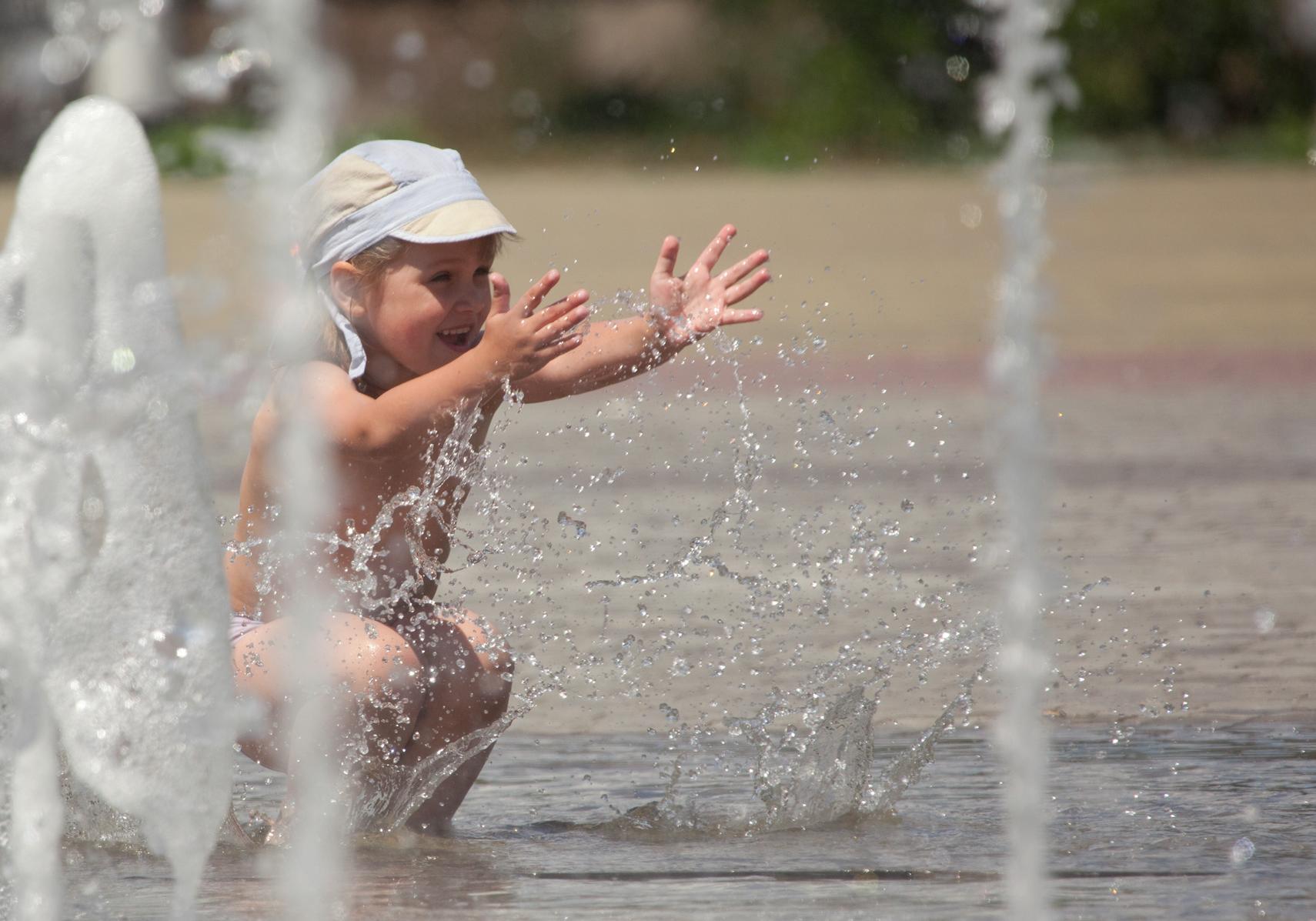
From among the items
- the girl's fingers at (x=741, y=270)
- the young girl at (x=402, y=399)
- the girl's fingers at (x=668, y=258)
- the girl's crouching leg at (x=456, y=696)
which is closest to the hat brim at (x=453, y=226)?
the young girl at (x=402, y=399)

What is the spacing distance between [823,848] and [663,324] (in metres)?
0.88

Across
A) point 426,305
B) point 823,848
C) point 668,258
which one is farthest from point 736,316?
point 823,848

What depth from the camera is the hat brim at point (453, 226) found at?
3.01m

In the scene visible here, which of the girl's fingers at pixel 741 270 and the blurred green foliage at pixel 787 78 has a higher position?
the blurred green foliage at pixel 787 78

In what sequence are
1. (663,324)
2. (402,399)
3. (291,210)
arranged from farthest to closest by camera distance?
(663,324) < (402,399) < (291,210)

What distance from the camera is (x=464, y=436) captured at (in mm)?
3023

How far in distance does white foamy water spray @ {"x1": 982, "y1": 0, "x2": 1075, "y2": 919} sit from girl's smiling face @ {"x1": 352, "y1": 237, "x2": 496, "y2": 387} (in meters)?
1.40

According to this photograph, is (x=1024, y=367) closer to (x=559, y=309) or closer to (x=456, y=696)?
(x=559, y=309)

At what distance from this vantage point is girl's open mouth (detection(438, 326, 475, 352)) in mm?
3078

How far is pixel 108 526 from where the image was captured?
1.97 metres

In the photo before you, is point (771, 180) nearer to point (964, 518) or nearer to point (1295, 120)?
point (1295, 120)

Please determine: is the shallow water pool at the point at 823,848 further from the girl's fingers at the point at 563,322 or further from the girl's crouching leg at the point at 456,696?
the girl's fingers at the point at 563,322

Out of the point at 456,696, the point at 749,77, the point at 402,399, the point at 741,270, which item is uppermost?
the point at 749,77

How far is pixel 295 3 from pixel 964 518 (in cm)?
382
